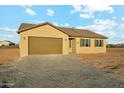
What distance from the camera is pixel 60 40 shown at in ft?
85.9

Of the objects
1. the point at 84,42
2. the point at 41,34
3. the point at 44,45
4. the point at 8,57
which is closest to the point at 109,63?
the point at 44,45

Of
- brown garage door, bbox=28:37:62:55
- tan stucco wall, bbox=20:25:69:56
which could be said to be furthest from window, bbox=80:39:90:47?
brown garage door, bbox=28:37:62:55

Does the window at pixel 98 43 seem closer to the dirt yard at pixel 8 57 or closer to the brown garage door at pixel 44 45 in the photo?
the brown garage door at pixel 44 45

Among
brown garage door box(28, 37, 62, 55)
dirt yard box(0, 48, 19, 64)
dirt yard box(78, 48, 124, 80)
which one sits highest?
brown garage door box(28, 37, 62, 55)

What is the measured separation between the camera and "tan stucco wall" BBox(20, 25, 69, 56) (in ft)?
75.7

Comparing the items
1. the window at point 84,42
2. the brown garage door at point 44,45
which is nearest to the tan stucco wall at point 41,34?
the brown garage door at point 44,45

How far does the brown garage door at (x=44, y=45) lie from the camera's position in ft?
77.5

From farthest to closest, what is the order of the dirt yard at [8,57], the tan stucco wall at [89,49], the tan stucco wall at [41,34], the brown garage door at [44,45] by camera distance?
1. the tan stucco wall at [89,49]
2. the brown garage door at [44,45]
3. the tan stucco wall at [41,34]
4. the dirt yard at [8,57]

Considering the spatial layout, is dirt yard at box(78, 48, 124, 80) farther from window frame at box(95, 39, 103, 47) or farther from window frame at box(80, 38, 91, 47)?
window frame at box(95, 39, 103, 47)

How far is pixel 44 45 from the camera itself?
80.7ft

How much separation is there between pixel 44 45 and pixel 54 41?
1.52 m

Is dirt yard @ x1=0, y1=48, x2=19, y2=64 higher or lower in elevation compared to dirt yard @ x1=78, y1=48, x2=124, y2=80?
lower

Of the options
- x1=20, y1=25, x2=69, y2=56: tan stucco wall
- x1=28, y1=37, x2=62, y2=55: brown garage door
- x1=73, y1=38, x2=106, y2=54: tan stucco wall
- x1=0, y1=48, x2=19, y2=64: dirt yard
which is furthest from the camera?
x1=73, y1=38, x2=106, y2=54: tan stucco wall

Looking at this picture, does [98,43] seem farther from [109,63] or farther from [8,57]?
[109,63]
